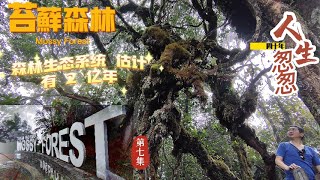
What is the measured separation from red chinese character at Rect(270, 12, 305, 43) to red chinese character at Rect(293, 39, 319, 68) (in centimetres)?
9

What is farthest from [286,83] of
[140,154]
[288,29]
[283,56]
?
[140,154]

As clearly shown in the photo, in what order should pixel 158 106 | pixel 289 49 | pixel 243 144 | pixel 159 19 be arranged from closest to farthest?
pixel 289 49, pixel 158 106, pixel 159 19, pixel 243 144

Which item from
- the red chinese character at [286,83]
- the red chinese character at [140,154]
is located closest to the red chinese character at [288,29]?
the red chinese character at [286,83]

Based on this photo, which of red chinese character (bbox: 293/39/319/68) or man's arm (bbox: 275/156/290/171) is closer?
man's arm (bbox: 275/156/290/171)

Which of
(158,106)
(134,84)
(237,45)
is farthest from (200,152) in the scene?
(237,45)

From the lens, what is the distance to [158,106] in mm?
4484

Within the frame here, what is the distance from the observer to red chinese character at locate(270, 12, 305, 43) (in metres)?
4.15

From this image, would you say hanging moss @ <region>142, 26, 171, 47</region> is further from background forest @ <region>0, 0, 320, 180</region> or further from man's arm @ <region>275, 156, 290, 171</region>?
man's arm @ <region>275, 156, 290, 171</region>

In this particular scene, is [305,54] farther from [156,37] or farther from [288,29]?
[156,37]

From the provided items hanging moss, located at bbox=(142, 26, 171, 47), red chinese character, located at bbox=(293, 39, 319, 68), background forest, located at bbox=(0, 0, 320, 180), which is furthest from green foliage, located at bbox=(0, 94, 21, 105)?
red chinese character, located at bbox=(293, 39, 319, 68)

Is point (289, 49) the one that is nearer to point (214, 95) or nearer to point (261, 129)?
point (214, 95)

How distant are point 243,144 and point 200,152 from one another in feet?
2.66

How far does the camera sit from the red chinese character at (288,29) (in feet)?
13.6

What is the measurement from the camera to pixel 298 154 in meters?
3.32
